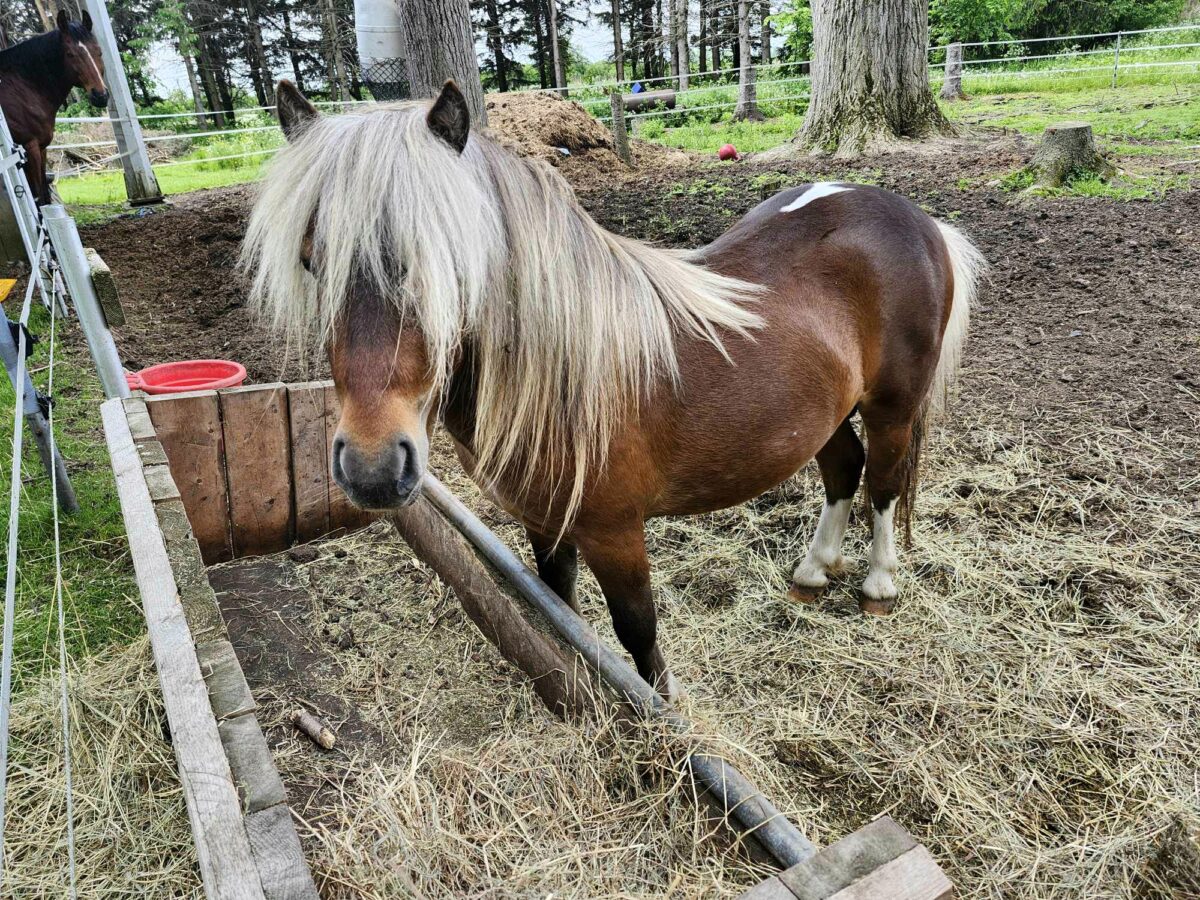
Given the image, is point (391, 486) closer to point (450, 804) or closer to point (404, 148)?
point (404, 148)

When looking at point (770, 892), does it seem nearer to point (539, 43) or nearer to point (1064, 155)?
point (1064, 155)

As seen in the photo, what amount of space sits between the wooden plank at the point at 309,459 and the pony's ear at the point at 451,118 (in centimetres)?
172

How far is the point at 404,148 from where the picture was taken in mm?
1331

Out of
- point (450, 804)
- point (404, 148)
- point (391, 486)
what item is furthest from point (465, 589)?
point (404, 148)

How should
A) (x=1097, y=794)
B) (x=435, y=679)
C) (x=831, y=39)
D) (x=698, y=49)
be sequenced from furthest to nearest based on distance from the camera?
(x=698, y=49), (x=831, y=39), (x=435, y=679), (x=1097, y=794)

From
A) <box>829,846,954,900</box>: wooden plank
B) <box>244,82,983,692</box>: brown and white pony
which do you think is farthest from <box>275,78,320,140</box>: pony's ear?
<box>829,846,954,900</box>: wooden plank

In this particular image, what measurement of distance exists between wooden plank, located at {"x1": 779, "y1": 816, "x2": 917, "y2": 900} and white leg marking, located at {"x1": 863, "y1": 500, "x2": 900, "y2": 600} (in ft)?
5.58

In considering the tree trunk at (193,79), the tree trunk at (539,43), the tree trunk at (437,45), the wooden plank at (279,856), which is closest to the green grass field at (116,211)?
the wooden plank at (279,856)

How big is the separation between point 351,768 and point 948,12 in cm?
2771

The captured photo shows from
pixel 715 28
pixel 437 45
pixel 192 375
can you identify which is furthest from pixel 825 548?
pixel 715 28

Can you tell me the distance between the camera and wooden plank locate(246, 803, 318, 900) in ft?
3.52

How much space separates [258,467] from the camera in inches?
114

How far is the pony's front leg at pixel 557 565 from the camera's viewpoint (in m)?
2.21

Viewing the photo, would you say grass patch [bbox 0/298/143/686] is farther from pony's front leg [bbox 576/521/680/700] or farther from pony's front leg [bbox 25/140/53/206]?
pony's front leg [bbox 25/140/53/206]
